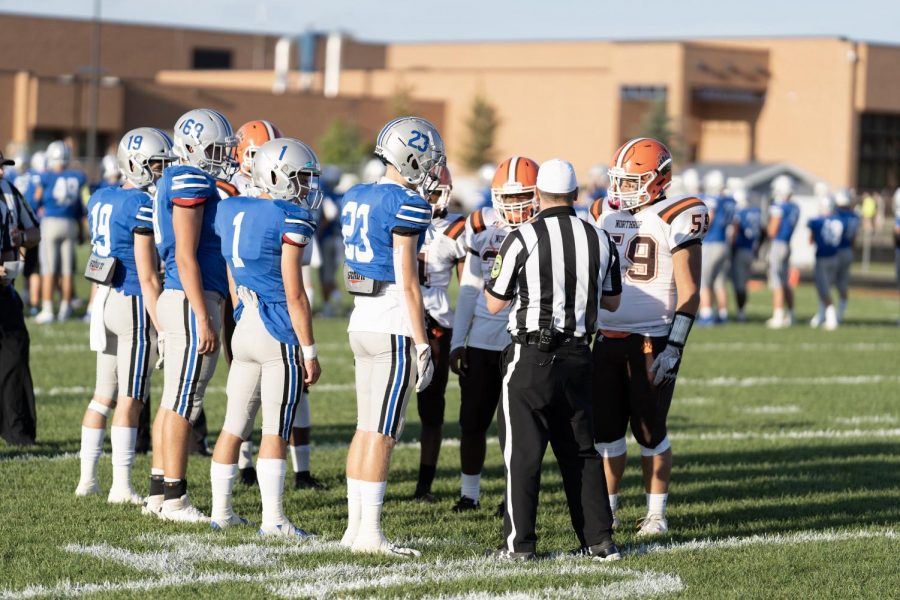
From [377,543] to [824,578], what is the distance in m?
1.94

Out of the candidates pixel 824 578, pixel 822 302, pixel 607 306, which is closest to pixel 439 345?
pixel 607 306

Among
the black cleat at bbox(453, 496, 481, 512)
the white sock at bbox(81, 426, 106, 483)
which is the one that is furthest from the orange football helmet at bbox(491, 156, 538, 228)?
the white sock at bbox(81, 426, 106, 483)

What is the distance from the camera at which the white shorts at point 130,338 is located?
6789 mm

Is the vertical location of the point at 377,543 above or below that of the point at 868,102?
below

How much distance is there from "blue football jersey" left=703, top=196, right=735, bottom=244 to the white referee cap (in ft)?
40.2

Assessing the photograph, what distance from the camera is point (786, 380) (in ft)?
41.7

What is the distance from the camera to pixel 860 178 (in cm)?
5719

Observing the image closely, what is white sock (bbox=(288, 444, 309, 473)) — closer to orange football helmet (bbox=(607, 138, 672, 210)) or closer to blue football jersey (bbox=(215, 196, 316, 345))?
blue football jersey (bbox=(215, 196, 316, 345))

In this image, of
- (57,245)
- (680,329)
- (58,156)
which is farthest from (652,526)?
(58,156)

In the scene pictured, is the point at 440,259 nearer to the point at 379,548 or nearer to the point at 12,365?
the point at 379,548

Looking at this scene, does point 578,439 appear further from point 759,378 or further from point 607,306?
point 759,378

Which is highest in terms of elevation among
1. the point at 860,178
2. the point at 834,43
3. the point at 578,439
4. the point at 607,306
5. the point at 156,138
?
the point at 834,43

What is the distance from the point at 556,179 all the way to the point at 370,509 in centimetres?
169

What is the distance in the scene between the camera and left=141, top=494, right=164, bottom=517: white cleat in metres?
6.45
